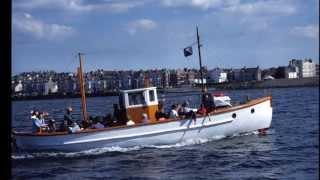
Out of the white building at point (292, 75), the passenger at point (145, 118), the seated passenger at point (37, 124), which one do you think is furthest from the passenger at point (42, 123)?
the white building at point (292, 75)

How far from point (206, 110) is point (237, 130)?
220 centimetres

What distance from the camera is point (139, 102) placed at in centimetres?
2336


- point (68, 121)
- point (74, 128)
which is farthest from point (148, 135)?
point (68, 121)

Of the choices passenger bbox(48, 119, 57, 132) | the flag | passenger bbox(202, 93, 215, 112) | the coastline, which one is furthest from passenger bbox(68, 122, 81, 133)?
the coastline

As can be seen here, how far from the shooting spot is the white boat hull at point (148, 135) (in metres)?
21.9

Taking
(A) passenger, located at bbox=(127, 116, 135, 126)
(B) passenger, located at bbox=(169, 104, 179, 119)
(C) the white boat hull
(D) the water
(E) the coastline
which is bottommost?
(D) the water

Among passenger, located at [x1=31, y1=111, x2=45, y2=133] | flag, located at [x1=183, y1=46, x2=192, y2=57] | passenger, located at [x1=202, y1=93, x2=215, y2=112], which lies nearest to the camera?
passenger, located at [x1=31, y1=111, x2=45, y2=133]

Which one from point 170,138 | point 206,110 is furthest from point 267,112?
point 170,138

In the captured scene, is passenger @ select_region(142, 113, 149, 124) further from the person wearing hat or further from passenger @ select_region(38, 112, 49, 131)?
passenger @ select_region(38, 112, 49, 131)

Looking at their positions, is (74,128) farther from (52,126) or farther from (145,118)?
(145,118)

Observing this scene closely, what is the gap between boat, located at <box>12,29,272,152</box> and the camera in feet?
71.8

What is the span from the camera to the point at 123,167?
18.2m

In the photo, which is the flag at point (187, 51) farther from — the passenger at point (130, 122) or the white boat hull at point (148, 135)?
the passenger at point (130, 122)
